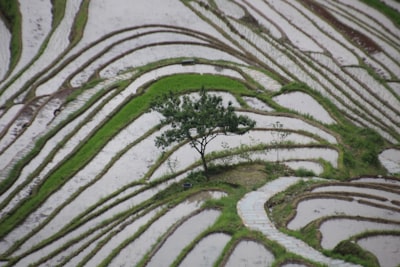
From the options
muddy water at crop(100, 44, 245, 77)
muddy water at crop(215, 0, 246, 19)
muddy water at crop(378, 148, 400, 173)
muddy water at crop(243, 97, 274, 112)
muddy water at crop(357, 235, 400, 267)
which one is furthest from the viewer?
muddy water at crop(215, 0, 246, 19)

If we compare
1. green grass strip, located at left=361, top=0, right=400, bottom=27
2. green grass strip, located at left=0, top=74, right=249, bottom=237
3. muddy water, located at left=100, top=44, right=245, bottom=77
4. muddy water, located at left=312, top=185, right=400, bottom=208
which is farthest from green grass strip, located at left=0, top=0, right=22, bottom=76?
green grass strip, located at left=361, top=0, right=400, bottom=27

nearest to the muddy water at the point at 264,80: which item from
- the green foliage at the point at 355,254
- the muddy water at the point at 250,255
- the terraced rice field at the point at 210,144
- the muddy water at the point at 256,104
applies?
the terraced rice field at the point at 210,144

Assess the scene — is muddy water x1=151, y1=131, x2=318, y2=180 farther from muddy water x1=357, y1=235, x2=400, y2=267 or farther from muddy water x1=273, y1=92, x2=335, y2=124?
muddy water x1=357, y1=235, x2=400, y2=267

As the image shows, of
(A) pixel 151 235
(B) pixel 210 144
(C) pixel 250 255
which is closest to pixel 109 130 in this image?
(B) pixel 210 144

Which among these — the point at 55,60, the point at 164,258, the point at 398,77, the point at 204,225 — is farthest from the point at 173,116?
the point at 398,77

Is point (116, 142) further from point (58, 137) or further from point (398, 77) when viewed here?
point (398, 77)

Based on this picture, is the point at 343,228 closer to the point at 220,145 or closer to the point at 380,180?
the point at 380,180
